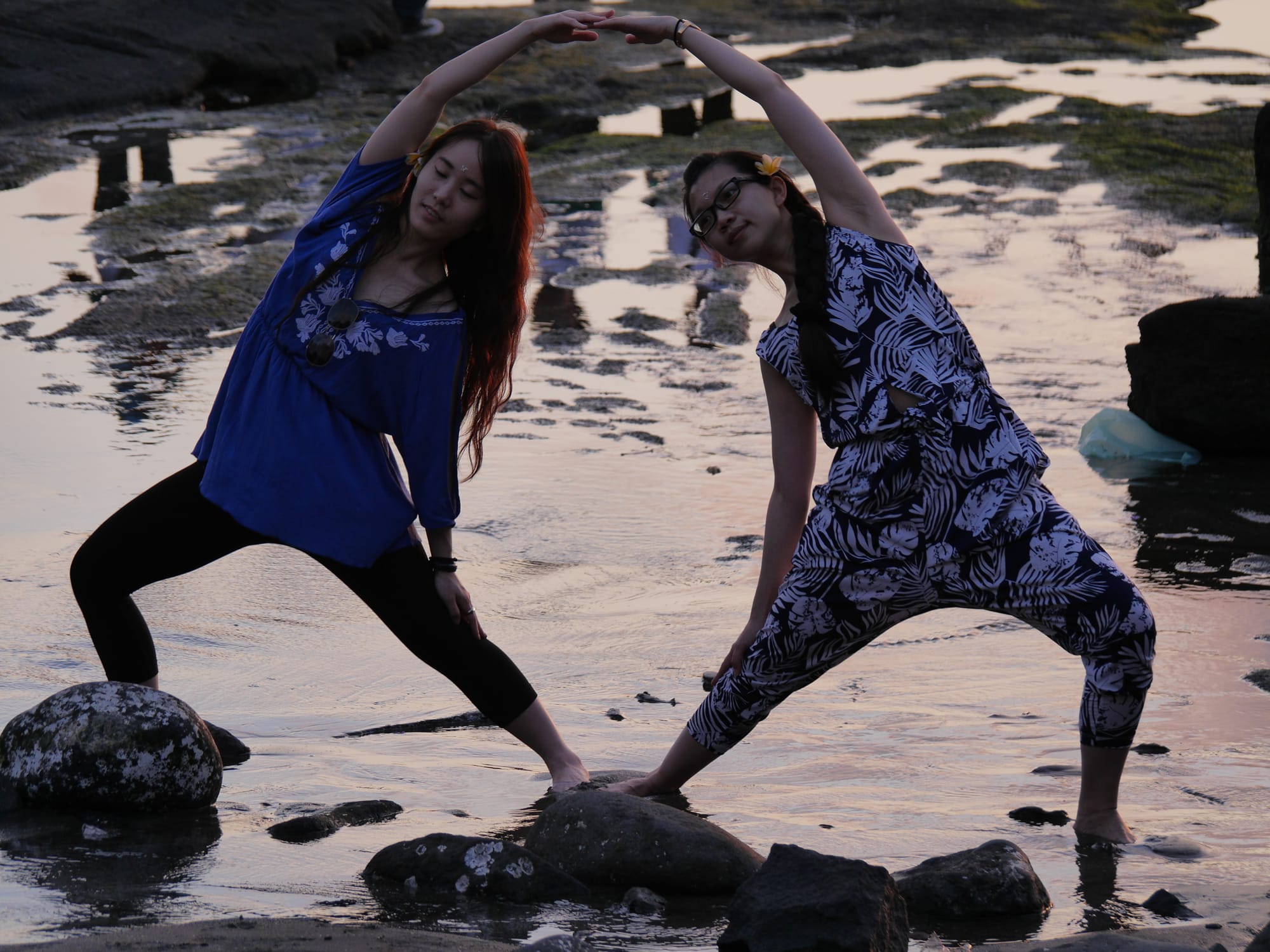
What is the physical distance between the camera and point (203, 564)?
3.81m

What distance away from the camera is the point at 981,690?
15.1 ft

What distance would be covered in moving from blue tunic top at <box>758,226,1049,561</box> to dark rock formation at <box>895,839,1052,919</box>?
2.10 feet

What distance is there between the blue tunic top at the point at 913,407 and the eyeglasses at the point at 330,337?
0.99 metres

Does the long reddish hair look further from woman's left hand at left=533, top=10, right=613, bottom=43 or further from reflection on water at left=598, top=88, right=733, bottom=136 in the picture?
reflection on water at left=598, top=88, right=733, bottom=136

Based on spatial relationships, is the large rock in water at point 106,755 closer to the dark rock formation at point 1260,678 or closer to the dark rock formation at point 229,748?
the dark rock formation at point 229,748

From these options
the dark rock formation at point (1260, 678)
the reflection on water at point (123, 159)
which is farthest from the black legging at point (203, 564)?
the reflection on water at point (123, 159)

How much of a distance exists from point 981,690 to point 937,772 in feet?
2.13

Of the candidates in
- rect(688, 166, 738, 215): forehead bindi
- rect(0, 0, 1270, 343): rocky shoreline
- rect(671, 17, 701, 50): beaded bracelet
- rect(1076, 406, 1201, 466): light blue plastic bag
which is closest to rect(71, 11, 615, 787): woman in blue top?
rect(671, 17, 701, 50): beaded bracelet

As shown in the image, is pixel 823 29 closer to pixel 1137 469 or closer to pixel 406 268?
pixel 1137 469

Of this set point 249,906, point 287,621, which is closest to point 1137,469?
point 287,621

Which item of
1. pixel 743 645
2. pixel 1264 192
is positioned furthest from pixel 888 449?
pixel 1264 192

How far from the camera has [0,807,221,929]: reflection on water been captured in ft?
10.0

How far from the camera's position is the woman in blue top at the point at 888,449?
3.36 m

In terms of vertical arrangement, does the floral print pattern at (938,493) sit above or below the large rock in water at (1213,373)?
above
